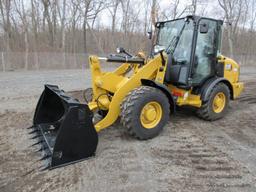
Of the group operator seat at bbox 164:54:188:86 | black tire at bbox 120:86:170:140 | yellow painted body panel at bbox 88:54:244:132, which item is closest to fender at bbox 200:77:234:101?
yellow painted body panel at bbox 88:54:244:132

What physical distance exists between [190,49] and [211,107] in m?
1.33

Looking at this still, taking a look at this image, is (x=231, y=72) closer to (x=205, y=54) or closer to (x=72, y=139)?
(x=205, y=54)

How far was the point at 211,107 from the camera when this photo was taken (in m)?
4.77

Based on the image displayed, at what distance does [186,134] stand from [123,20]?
25.8 metres

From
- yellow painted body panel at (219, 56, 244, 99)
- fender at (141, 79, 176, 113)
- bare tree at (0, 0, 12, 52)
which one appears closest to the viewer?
fender at (141, 79, 176, 113)

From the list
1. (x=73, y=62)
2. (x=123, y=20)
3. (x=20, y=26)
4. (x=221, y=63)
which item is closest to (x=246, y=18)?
(x=123, y=20)

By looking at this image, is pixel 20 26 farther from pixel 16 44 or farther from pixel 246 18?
pixel 246 18

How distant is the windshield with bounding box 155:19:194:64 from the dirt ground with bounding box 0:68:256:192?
142 cm

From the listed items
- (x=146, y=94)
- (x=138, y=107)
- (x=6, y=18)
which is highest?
(x=6, y=18)

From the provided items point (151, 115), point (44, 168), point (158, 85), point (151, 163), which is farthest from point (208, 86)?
point (44, 168)

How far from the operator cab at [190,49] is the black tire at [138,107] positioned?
820 millimetres

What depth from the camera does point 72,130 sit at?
9.62ft

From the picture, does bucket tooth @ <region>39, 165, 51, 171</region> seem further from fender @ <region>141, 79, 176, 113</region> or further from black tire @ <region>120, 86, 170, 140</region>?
fender @ <region>141, 79, 176, 113</region>

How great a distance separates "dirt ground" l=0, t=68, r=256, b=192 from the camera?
2.62 meters
